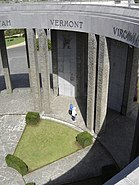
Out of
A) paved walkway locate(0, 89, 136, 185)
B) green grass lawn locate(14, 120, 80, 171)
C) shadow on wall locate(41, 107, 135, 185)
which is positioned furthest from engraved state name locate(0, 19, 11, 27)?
shadow on wall locate(41, 107, 135, 185)

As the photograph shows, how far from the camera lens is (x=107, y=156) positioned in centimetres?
1797

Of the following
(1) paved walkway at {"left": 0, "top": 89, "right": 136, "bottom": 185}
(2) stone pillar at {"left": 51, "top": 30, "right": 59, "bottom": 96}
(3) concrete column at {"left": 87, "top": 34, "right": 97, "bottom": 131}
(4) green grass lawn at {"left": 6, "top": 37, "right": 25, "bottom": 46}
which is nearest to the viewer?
(1) paved walkway at {"left": 0, "top": 89, "right": 136, "bottom": 185}

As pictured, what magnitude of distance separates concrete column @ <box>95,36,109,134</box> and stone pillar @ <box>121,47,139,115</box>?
3447 millimetres

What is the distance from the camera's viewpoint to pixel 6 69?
2495cm

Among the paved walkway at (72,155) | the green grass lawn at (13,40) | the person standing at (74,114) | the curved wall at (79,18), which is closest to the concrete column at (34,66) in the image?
the curved wall at (79,18)

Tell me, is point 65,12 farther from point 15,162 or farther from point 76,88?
point 15,162

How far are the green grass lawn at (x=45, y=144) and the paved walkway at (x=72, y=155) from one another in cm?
57

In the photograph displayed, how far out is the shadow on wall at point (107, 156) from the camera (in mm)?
15965

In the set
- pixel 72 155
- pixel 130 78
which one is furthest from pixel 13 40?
pixel 72 155

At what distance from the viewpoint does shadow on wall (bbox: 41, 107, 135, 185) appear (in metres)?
16.0

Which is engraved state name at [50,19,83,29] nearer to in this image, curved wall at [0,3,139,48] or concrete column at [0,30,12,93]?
curved wall at [0,3,139,48]

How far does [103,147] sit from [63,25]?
33.8 ft

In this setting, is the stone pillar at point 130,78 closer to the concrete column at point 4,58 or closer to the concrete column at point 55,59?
the concrete column at point 55,59

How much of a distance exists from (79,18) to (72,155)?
1041 cm
